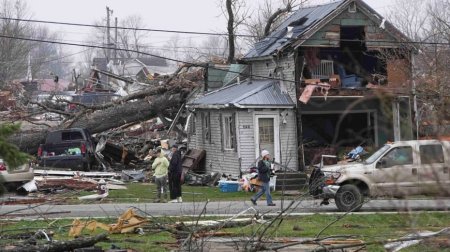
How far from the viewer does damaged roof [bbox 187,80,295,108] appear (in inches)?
1111

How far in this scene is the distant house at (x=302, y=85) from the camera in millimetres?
28547

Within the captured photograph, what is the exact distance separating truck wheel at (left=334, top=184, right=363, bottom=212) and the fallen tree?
1687 centimetres

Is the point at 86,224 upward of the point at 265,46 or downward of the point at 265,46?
downward

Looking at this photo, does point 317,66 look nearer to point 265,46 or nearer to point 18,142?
point 265,46

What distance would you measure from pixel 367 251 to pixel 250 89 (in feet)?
62.6

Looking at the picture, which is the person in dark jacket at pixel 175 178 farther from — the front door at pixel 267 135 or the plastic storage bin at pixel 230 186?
the front door at pixel 267 135

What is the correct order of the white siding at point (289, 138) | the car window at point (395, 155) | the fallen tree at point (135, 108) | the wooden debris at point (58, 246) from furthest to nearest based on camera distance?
the fallen tree at point (135, 108) < the white siding at point (289, 138) < the car window at point (395, 155) < the wooden debris at point (58, 246)

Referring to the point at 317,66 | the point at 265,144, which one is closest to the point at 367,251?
the point at 265,144

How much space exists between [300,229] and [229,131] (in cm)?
1550

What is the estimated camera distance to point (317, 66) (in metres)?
30.4

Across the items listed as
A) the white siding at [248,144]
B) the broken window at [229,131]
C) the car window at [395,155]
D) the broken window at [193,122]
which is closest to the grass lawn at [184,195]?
the white siding at [248,144]

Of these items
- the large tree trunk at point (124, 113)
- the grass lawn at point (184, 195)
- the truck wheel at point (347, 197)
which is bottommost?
the grass lawn at point (184, 195)

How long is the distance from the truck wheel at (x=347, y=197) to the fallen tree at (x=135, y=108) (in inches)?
664

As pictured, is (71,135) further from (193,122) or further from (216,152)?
(216,152)
